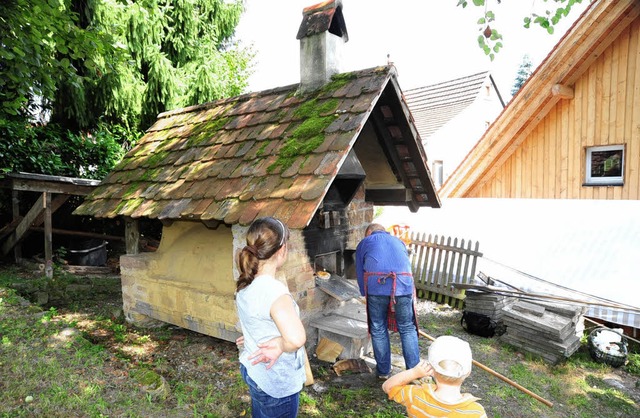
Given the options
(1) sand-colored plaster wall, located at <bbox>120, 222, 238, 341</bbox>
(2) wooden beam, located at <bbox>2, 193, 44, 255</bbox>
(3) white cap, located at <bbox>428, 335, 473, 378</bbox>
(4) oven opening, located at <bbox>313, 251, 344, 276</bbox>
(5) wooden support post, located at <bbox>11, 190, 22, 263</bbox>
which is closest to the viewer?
(3) white cap, located at <bbox>428, 335, 473, 378</bbox>

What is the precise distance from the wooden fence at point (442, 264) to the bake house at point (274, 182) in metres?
2.82

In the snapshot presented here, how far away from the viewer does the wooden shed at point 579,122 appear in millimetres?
6512

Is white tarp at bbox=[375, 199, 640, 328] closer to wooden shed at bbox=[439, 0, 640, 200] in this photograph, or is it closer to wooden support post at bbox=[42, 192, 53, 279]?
wooden shed at bbox=[439, 0, 640, 200]

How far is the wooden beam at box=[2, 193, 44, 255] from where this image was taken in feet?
25.6

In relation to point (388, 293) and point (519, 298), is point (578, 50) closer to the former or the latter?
point (519, 298)

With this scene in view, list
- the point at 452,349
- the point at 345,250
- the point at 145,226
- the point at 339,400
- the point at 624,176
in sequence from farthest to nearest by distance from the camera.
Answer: the point at 145,226 → the point at 624,176 → the point at 345,250 → the point at 339,400 → the point at 452,349

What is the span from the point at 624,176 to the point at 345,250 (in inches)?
194

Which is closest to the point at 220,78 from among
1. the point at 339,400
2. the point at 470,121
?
the point at 339,400

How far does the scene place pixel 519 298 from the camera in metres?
6.73

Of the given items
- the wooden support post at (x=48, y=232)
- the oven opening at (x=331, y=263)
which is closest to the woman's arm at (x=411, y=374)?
the oven opening at (x=331, y=263)

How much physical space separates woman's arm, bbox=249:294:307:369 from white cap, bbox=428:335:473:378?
0.65m

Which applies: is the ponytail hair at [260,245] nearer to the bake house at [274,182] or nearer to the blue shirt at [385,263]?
the bake house at [274,182]

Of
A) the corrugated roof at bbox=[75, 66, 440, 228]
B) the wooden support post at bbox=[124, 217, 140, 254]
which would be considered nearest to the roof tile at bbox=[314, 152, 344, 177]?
the corrugated roof at bbox=[75, 66, 440, 228]

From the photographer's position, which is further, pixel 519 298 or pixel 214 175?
pixel 519 298
